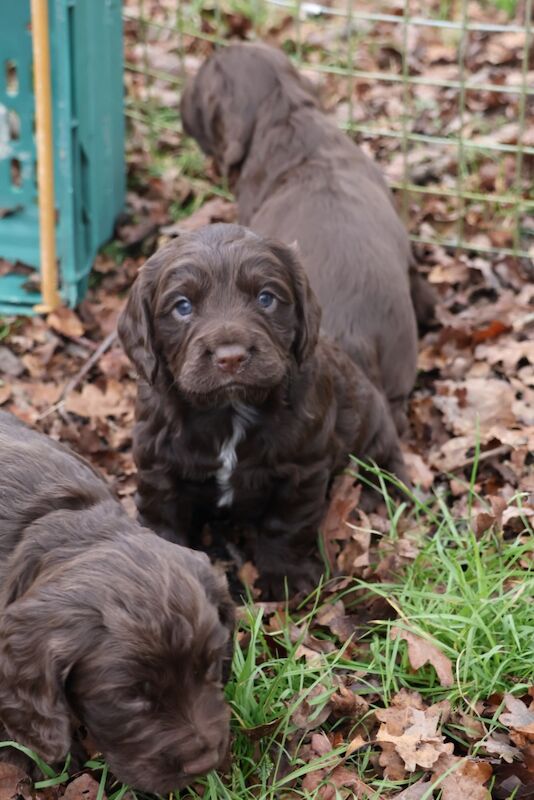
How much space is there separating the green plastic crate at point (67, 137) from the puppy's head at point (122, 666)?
3271 millimetres

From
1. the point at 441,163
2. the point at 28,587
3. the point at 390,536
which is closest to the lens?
the point at 28,587

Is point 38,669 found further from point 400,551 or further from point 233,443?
point 400,551

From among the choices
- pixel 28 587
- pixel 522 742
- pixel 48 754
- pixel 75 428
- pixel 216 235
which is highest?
pixel 216 235

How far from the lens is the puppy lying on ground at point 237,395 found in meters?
3.67

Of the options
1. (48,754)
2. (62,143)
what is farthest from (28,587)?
(62,143)

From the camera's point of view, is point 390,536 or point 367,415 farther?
point 367,415

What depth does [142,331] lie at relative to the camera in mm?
3854

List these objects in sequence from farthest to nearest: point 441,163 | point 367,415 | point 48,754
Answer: point 441,163 → point 367,415 → point 48,754

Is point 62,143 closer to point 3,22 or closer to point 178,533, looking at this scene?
point 3,22

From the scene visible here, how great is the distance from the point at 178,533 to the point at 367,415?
86 cm

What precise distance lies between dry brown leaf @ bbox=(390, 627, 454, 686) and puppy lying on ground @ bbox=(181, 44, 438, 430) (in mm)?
1375

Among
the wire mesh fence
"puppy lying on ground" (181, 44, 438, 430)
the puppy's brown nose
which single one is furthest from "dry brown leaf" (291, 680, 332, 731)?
the wire mesh fence

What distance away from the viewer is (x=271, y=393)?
12.7ft

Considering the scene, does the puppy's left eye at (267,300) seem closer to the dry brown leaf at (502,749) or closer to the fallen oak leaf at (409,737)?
the fallen oak leaf at (409,737)
